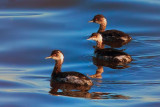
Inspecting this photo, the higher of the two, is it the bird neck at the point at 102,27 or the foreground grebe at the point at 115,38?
the bird neck at the point at 102,27

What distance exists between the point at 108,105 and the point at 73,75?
6.34ft

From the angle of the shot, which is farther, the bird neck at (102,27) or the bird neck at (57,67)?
the bird neck at (102,27)

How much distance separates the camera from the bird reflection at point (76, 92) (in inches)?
483

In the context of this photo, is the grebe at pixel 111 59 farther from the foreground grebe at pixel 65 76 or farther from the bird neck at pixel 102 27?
the bird neck at pixel 102 27

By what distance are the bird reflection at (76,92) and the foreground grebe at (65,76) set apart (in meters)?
0.10

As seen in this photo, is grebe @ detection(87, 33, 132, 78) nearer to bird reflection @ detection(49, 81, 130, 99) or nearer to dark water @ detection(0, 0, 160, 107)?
dark water @ detection(0, 0, 160, 107)

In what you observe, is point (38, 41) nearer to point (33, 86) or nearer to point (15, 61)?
point (15, 61)

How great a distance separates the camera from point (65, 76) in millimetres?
13523

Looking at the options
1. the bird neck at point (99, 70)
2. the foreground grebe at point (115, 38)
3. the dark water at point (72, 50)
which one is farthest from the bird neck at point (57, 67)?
the foreground grebe at point (115, 38)

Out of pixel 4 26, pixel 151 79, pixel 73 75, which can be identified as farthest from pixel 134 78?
pixel 4 26

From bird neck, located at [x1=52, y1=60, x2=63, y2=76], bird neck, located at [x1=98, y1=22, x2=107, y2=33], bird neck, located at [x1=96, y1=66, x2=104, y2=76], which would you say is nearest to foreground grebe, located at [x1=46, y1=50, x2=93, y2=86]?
bird neck, located at [x1=52, y1=60, x2=63, y2=76]

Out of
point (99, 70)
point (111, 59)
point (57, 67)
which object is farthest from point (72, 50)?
point (57, 67)

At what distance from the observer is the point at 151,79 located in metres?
13.6

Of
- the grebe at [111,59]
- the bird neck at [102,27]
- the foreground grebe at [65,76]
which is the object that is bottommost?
the foreground grebe at [65,76]
